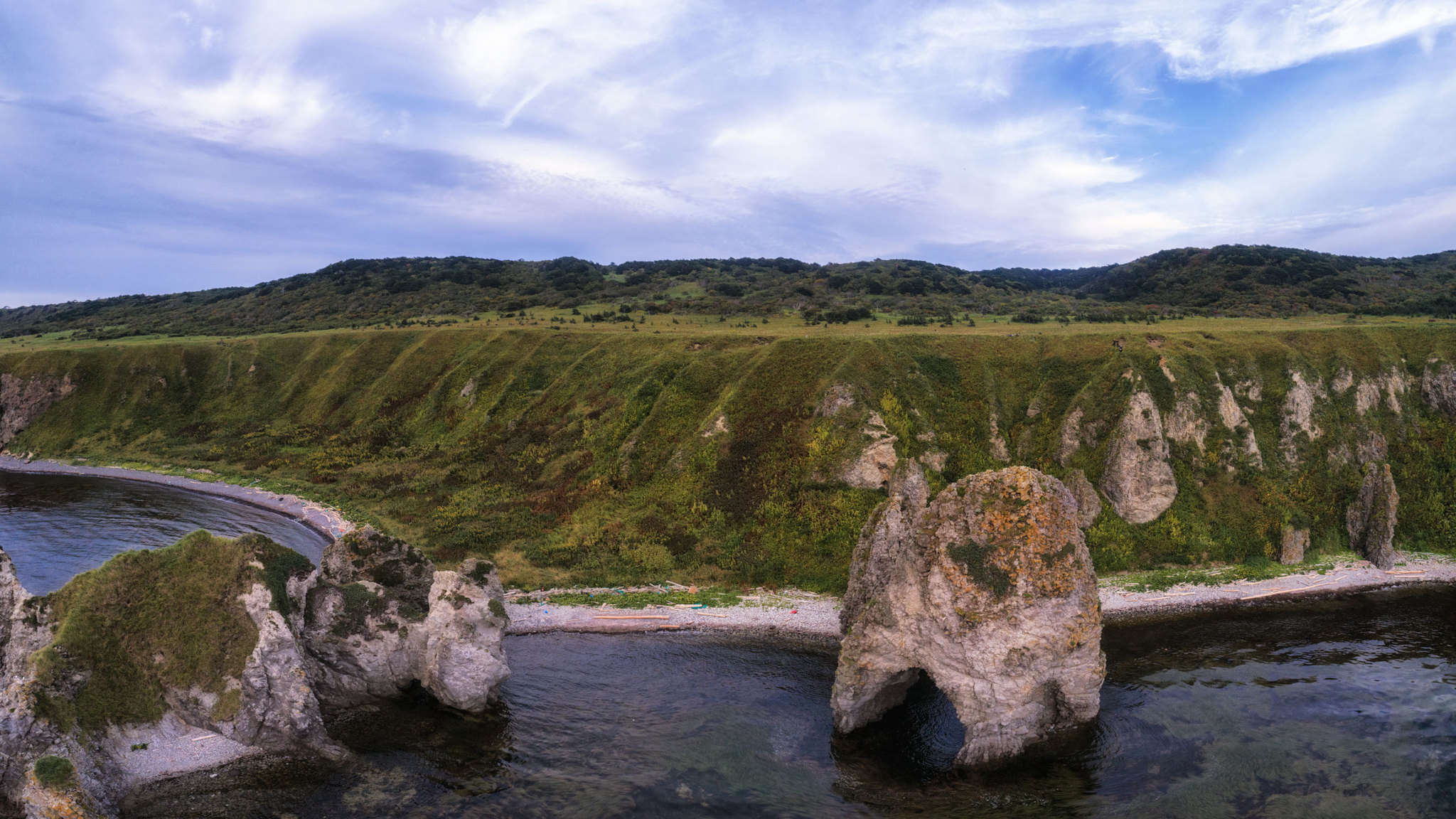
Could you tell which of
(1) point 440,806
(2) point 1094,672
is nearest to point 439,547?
(1) point 440,806

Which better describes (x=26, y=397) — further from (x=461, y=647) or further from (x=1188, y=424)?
(x=1188, y=424)

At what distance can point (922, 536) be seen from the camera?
31547 mm

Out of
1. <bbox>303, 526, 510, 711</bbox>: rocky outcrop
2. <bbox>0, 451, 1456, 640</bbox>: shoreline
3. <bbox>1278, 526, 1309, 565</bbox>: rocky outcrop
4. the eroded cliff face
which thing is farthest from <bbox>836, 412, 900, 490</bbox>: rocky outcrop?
<bbox>303, 526, 510, 711</bbox>: rocky outcrop

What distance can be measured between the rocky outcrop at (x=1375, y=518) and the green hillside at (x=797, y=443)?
1313mm

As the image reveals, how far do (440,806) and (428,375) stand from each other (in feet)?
303

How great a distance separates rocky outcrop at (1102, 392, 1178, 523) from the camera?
59.1 metres

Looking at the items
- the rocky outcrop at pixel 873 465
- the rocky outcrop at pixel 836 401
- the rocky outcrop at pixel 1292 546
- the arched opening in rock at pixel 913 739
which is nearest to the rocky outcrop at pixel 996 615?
the arched opening in rock at pixel 913 739

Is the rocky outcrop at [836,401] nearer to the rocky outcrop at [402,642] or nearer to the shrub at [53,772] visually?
the rocky outcrop at [402,642]

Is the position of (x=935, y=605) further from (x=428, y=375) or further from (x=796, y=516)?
(x=428, y=375)

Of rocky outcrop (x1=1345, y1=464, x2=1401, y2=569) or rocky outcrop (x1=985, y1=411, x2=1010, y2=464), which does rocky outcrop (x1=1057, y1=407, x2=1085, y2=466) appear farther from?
rocky outcrop (x1=1345, y1=464, x2=1401, y2=569)

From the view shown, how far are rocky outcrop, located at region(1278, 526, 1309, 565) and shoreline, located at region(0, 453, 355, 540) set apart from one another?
83.6 meters

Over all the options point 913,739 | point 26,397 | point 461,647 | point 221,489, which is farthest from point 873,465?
point 26,397

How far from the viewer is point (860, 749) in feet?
107

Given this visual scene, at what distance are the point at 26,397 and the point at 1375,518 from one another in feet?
618
